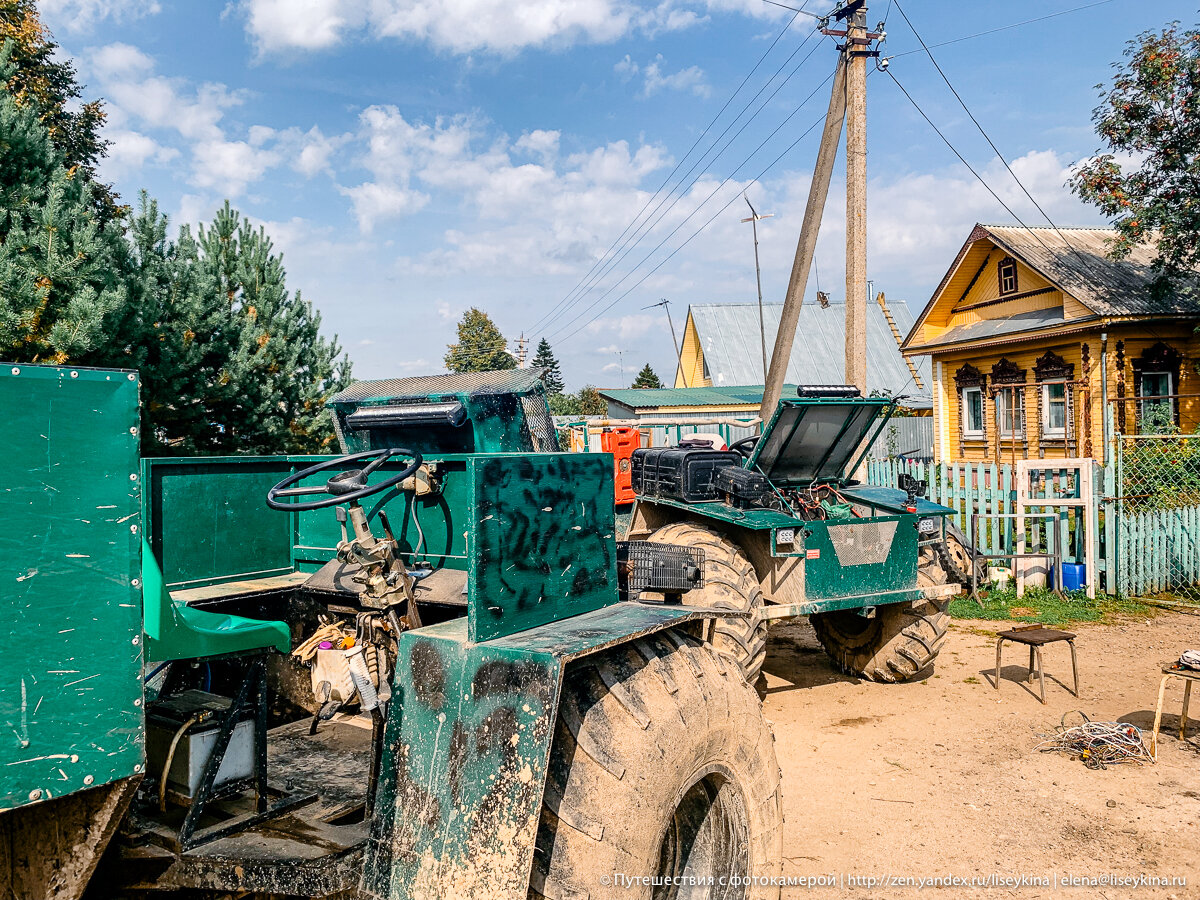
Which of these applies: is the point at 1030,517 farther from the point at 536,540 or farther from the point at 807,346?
the point at 807,346

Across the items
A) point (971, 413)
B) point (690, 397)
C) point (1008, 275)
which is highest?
point (1008, 275)

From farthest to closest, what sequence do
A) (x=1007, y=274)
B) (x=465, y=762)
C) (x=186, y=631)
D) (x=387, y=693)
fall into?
(x=1007, y=274) → (x=387, y=693) → (x=186, y=631) → (x=465, y=762)

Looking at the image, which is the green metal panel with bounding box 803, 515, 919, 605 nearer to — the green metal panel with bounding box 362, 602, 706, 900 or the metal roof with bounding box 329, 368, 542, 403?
the metal roof with bounding box 329, 368, 542, 403

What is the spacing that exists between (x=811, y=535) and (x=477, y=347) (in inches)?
1902

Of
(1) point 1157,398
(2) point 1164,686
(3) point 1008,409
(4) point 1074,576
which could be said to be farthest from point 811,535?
(3) point 1008,409

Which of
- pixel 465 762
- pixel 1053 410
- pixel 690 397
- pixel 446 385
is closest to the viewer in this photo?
pixel 465 762

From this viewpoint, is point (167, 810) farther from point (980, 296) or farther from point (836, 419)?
point (980, 296)

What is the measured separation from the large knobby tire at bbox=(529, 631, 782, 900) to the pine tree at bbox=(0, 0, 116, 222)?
13.7 metres

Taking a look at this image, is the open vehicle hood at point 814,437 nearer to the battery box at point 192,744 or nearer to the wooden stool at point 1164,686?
the wooden stool at point 1164,686

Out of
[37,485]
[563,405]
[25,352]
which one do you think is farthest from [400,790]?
[563,405]

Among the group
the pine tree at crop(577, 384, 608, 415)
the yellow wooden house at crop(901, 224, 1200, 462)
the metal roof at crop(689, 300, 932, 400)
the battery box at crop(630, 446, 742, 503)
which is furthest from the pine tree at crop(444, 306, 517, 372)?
the battery box at crop(630, 446, 742, 503)

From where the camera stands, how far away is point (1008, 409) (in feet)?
66.5

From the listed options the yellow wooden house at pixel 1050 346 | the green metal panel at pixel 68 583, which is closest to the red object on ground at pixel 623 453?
the green metal panel at pixel 68 583

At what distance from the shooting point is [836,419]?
21.7 ft
